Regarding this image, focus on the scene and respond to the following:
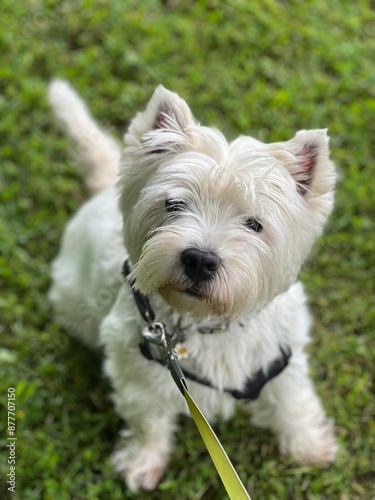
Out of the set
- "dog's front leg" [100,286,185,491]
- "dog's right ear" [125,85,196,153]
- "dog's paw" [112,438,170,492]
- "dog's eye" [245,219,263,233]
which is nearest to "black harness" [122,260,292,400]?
"dog's front leg" [100,286,185,491]

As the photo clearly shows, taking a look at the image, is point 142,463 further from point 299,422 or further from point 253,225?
point 253,225

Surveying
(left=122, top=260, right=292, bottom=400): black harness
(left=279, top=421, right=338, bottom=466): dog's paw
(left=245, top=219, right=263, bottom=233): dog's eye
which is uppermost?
(left=245, top=219, right=263, bottom=233): dog's eye

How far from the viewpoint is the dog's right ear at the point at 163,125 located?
8.59ft

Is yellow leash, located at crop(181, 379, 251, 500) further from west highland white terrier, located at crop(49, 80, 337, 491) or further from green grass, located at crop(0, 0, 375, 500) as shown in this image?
green grass, located at crop(0, 0, 375, 500)

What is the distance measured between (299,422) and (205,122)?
8.06 ft

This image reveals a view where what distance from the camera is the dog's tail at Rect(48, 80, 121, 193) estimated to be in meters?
4.07

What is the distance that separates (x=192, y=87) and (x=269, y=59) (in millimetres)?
717

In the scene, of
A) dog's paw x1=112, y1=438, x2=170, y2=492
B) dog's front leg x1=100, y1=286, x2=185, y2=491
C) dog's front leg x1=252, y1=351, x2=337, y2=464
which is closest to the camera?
dog's front leg x1=100, y1=286, x2=185, y2=491

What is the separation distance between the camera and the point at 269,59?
17.4ft

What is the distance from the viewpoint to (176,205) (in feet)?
8.21

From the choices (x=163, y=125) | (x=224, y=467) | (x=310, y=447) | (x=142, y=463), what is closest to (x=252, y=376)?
(x=224, y=467)

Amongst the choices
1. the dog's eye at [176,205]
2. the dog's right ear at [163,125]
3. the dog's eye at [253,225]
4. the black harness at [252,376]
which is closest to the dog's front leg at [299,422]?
the black harness at [252,376]

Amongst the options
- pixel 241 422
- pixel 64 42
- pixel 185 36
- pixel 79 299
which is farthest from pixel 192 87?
pixel 241 422

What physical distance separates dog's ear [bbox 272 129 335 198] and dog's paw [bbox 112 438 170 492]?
73.1 inches
